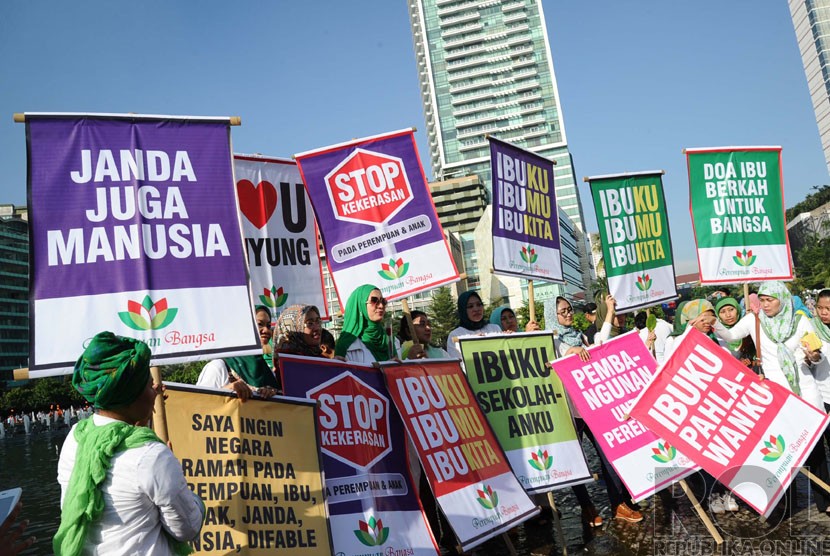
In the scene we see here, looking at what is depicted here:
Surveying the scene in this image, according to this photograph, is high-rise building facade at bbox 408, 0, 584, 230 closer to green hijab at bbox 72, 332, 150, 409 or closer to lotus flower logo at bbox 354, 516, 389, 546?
lotus flower logo at bbox 354, 516, 389, 546

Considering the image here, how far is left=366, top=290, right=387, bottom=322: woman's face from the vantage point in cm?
501

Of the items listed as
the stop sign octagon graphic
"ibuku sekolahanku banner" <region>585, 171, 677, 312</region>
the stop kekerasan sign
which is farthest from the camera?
"ibuku sekolahanku banner" <region>585, 171, 677, 312</region>

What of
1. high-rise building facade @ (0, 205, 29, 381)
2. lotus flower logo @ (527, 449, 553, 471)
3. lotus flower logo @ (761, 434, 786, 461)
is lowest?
lotus flower logo @ (761, 434, 786, 461)

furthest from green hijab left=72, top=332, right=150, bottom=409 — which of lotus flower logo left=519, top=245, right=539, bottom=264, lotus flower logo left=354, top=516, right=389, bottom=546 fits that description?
lotus flower logo left=519, top=245, right=539, bottom=264

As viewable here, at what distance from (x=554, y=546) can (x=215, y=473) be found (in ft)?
10.0

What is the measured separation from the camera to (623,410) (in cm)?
546

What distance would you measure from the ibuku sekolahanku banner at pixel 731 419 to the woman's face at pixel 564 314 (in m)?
1.24

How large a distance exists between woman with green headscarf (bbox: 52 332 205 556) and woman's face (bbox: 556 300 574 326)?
4.52 metres

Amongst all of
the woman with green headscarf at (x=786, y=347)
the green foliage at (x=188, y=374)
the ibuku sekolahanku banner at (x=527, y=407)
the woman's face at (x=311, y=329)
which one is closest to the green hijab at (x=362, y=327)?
the woman's face at (x=311, y=329)

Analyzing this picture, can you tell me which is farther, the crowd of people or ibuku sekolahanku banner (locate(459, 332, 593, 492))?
ibuku sekolahanku banner (locate(459, 332, 593, 492))

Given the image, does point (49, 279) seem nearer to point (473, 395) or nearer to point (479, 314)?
point (473, 395)

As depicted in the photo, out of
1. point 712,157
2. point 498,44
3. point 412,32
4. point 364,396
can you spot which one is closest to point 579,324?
point 712,157

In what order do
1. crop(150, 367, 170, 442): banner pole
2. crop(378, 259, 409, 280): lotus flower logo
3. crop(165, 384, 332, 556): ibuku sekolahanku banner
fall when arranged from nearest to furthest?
crop(150, 367, 170, 442): banner pole, crop(165, 384, 332, 556): ibuku sekolahanku banner, crop(378, 259, 409, 280): lotus flower logo

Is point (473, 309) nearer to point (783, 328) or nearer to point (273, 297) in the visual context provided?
point (273, 297)
